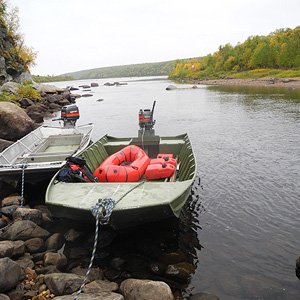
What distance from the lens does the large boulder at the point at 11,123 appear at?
1558 cm

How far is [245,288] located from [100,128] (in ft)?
69.7

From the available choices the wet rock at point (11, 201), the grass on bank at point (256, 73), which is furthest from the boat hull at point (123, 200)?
the grass on bank at point (256, 73)

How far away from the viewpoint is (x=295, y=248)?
264 inches

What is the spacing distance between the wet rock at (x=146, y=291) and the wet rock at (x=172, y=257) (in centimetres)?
141

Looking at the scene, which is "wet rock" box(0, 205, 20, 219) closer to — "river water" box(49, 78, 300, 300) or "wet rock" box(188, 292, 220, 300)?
"river water" box(49, 78, 300, 300)

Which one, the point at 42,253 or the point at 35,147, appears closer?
the point at 42,253

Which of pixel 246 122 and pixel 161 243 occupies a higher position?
pixel 246 122

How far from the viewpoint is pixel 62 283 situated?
483 centimetres

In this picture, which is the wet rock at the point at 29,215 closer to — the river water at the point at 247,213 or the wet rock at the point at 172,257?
the wet rock at the point at 172,257

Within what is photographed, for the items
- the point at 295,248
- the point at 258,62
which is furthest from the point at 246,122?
the point at 258,62

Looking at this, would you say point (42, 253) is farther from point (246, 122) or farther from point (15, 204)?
point (246, 122)

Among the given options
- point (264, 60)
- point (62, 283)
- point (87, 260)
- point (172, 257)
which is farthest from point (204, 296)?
point (264, 60)

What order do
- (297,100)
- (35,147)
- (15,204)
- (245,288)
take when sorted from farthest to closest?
1. (297,100)
2. (35,147)
3. (15,204)
4. (245,288)

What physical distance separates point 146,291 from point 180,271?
135cm
